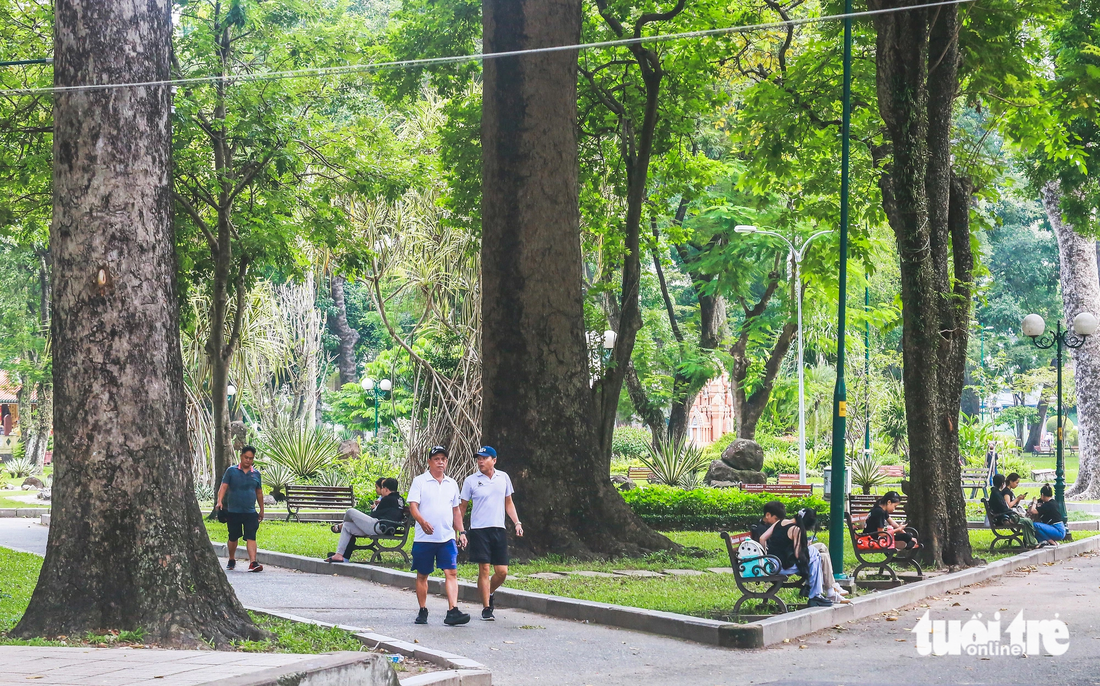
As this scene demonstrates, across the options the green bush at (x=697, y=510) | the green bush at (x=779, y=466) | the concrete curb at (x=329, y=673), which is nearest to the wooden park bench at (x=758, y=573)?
the concrete curb at (x=329, y=673)

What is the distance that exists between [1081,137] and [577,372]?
12.9m

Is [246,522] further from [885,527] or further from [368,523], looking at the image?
[885,527]

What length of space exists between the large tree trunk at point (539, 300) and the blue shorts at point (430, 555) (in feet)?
16.2

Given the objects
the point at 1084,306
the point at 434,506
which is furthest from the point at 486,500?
the point at 1084,306

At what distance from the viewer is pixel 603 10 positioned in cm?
2088

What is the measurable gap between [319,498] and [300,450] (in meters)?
5.68

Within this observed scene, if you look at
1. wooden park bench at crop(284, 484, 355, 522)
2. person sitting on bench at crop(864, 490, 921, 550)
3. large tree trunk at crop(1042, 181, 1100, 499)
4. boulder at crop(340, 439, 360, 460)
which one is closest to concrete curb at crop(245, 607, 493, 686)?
person sitting on bench at crop(864, 490, 921, 550)

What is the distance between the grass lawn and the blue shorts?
6.32 ft

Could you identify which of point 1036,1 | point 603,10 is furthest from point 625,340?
point 1036,1

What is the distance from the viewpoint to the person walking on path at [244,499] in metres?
16.5

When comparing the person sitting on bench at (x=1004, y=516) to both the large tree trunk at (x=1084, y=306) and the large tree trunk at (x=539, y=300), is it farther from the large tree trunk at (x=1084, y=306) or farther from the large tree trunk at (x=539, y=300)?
the large tree trunk at (x=1084, y=306)

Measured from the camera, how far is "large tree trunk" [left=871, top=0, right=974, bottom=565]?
16859 mm

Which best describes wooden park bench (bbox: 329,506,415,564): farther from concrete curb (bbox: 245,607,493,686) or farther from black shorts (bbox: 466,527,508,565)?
concrete curb (bbox: 245,607,493,686)

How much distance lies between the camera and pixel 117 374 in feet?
30.2
